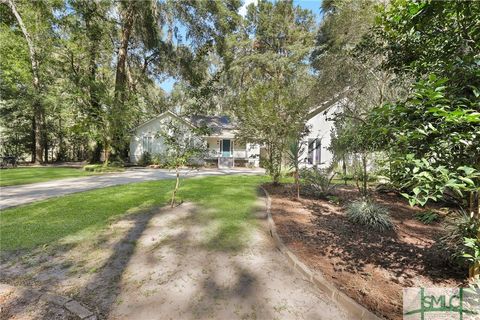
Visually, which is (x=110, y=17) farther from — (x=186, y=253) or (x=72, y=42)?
(x=186, y=253)

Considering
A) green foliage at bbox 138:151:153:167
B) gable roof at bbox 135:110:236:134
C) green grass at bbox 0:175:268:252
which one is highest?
gable roof at bbox 135:110:236:134

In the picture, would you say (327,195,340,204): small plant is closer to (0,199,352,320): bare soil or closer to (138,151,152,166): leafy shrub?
(0,199,352,320): bare soil

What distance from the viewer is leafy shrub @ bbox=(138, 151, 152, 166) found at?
21.1 m

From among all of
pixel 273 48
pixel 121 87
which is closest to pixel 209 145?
pixel 121 87

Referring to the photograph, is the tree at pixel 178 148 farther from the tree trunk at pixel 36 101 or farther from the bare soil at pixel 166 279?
the tree trunk at pixel 36 101

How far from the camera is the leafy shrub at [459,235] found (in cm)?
264

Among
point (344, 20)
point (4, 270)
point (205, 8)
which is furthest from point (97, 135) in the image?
point (344, 20)

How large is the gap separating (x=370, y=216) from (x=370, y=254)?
1.62 meters

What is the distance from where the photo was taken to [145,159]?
2128cm

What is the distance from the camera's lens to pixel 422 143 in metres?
2.26

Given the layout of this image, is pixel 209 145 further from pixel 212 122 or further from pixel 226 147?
pixel 212 122

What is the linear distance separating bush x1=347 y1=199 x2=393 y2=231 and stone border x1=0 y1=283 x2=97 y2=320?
5120 mm

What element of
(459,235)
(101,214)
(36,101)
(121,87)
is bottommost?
(101,214)
